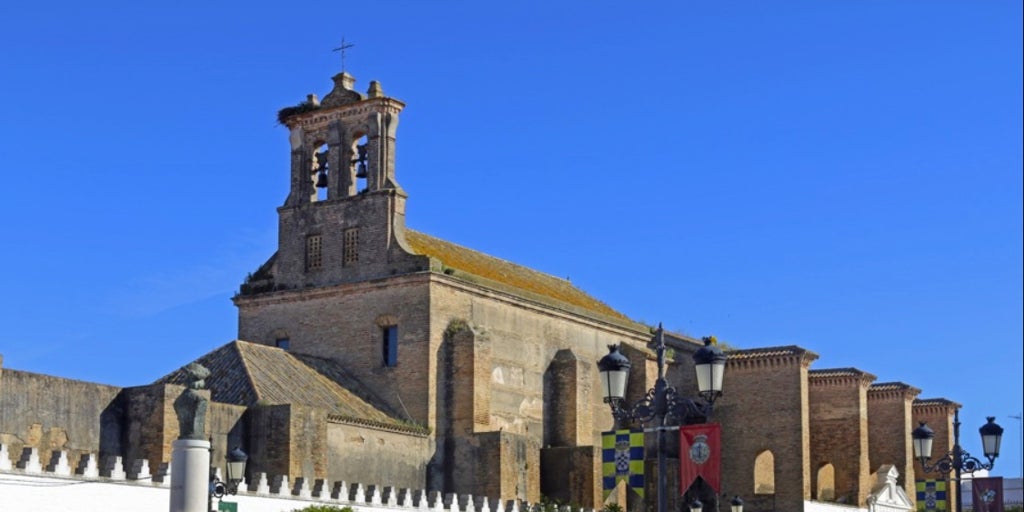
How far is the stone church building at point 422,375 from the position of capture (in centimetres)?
3912

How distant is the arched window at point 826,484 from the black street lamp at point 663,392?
2888cm

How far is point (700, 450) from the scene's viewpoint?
22.1 metres

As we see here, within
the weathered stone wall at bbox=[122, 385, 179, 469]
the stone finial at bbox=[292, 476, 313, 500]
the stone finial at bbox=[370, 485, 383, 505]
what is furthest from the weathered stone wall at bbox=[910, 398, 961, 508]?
the weathered stone wall at bbox=[122, 385, 179, 469]

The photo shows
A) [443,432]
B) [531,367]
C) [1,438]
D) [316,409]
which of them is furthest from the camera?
[531,367]

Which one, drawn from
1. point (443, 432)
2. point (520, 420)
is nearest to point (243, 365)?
point (443, 432)

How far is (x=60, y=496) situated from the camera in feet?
96.1

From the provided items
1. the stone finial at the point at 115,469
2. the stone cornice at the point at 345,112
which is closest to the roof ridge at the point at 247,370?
the stone finial at the point at 115,469

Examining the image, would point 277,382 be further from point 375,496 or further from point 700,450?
point 700,450

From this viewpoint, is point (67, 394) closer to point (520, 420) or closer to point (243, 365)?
point (243, 365)

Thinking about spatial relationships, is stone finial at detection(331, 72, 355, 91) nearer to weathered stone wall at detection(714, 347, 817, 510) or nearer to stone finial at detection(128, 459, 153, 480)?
weathered stone wall at detection(714, 347, 817, 510)

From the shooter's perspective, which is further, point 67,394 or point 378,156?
point 378,156

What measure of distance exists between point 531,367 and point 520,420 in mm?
1695

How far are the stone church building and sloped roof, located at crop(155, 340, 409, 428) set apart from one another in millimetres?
65

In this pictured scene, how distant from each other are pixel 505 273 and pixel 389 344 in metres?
6.35
